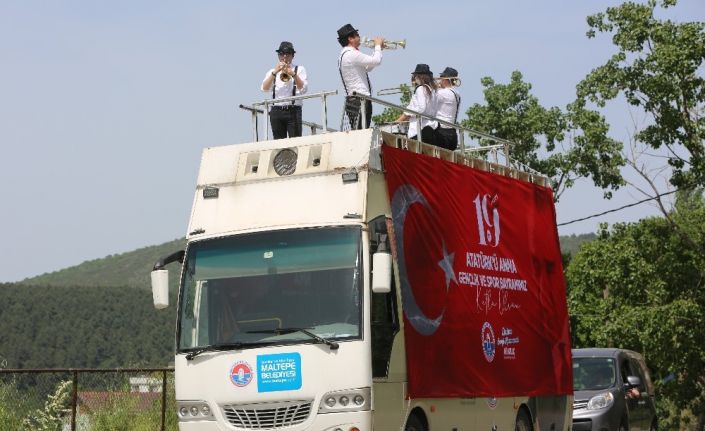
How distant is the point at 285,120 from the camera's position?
Result: 15359mm

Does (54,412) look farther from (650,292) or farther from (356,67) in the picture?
(650,292)

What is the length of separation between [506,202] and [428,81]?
5.80ft

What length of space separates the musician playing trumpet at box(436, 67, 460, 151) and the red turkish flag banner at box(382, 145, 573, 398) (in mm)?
535

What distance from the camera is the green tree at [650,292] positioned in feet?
116

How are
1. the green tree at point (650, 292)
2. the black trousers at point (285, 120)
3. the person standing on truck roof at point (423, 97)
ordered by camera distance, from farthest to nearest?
the green tree at point (650, 292) → the person standing on truck roof at point (423, 97) → the black trousers at point (285, 120)

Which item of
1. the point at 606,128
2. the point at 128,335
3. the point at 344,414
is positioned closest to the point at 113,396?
the point at 344,414

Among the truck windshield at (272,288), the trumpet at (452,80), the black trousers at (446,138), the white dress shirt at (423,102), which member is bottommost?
the truck windshield at (272,288)

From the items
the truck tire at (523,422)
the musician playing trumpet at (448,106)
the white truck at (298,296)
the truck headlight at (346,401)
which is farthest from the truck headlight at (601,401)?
the truck headlight at (346,401)

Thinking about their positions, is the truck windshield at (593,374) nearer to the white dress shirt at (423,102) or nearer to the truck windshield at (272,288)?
the white dress shirt at (423,102)

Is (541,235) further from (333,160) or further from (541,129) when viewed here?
(541,129)

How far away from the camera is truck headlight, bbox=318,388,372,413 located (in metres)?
12.4

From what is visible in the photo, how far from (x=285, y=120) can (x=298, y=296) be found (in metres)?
3.21

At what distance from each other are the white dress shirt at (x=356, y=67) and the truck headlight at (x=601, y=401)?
259 inches
